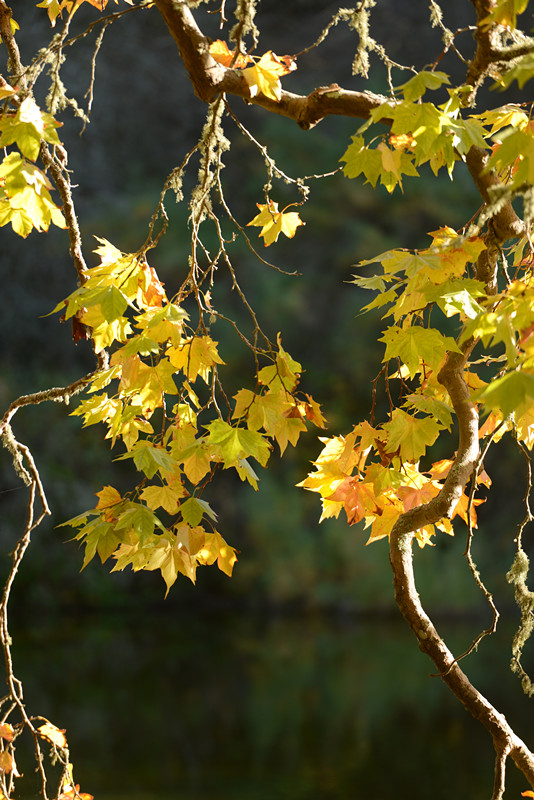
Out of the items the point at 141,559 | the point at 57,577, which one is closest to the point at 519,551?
the point at 141,559

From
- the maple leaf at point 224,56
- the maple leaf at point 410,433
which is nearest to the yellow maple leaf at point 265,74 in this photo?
the maple leaf at point 224,56

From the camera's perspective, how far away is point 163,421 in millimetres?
774

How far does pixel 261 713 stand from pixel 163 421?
7.93 ft

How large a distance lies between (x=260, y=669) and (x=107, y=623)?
4.07 ft

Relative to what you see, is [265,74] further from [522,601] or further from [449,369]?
[522,601]

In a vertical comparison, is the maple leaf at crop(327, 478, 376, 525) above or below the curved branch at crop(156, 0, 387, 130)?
below

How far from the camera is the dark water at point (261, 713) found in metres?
2.45

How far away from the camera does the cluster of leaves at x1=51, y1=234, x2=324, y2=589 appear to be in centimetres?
70

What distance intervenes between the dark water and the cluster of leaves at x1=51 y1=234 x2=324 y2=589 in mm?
1897

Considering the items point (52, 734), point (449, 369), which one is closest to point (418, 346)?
point (449, 369)

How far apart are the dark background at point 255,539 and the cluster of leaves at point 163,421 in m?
2.02

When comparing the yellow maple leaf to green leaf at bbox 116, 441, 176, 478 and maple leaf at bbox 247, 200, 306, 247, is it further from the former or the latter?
green leaf at bbox 116, 441, 176, 478

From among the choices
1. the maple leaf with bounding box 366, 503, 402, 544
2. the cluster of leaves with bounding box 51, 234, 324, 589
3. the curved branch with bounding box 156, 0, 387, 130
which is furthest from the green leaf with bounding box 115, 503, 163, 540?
the curved branch with bounding box 156, 0, 387, 130

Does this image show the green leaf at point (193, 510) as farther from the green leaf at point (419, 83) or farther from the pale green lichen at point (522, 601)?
the green leaf at point (419, 83)
